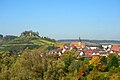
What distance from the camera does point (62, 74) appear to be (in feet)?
89.0

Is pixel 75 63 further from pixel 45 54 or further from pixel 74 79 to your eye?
pixel 45 54

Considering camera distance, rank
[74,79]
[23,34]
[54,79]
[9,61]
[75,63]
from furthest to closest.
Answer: [23,34] < [75,63] < [9,61] < [74,79] < [54,79]

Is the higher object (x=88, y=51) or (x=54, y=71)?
(x=54, y=71)

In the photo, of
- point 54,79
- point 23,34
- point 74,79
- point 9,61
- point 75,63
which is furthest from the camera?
point 23,34

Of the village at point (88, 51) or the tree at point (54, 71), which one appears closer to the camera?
the tree at point (54, 71)

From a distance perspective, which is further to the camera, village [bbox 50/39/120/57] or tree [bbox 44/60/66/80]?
village [bbox 50/39/120/57]

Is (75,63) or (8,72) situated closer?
(8,72)

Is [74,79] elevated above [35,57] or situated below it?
below

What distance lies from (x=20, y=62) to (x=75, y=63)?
17.2 m

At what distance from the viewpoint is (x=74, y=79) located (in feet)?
102

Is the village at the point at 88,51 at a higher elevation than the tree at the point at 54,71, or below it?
below

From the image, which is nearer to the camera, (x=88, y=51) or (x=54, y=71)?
(x=54, y=71)

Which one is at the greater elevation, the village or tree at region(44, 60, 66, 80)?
tree at region(44, 60, 66, 80)

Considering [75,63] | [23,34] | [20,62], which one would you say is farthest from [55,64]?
[23,34]
